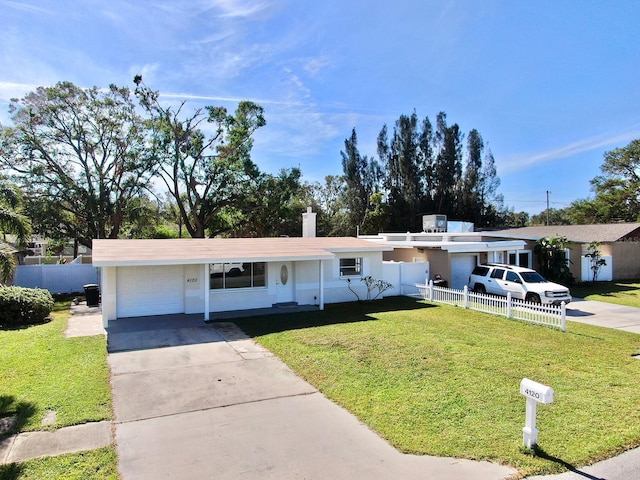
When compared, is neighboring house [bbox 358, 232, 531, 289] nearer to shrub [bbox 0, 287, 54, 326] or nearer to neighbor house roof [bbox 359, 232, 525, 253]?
neighbor house roof [bbox 359, 232, 525, 253]

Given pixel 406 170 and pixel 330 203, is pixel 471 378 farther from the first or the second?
pixel 330 203

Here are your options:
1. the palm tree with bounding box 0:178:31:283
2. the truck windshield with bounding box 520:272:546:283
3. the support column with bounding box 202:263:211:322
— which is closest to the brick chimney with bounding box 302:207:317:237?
the support column with bounding box 202:263:211:322

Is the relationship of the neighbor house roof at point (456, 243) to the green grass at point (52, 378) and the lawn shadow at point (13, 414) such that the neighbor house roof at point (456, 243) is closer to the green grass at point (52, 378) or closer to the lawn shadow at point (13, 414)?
the green grass at point (52, 378)

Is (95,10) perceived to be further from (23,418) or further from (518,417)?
(518,417)

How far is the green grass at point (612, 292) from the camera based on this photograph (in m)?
19.0

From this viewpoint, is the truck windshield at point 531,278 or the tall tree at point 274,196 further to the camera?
the tall tree at point 274,196

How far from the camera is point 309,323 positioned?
43.8 feet

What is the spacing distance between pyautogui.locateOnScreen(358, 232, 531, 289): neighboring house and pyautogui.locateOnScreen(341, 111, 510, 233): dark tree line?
20.5 metres

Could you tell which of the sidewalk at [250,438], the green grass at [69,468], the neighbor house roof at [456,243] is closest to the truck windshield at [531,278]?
the neighbor house roof at [456,243]

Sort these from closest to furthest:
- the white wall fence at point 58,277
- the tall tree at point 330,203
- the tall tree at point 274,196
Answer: the white wall fence at point 58,277, the tall tree at point 274,196, the tall tree at point 330,203

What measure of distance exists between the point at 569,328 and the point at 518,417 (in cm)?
863

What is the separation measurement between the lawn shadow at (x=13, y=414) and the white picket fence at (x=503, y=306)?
1350 centimetres

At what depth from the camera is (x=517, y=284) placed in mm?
17562

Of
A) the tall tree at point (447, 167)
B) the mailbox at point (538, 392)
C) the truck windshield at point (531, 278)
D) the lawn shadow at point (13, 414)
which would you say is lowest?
the lawn shadow at point (13, 414)
